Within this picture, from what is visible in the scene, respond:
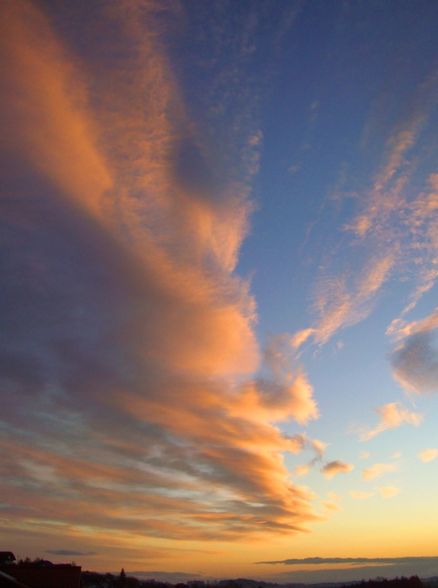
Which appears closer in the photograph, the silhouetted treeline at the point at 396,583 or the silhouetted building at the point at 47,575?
the silhouetted building at the point at 47,575

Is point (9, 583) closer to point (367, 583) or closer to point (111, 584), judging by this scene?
point (367, 583)

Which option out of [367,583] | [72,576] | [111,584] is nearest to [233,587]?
[111,584]

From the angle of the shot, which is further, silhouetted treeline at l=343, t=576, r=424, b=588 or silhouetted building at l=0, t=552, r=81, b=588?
silhouetted treeline at l=343, t=576, r=424, b=588

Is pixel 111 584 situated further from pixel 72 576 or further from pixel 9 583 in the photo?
pixel 9 583

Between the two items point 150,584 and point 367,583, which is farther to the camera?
point 150,584

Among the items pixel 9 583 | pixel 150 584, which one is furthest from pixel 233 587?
pixel 9 583

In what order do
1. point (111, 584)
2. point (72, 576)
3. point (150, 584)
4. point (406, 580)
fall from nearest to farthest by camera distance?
point (72, 576), point (406, 580), point (111, 584), point (150, 584)

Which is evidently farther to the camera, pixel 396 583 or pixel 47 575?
pixel 396 583

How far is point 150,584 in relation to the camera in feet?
519

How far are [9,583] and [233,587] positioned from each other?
163338mm

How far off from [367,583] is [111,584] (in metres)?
59.1

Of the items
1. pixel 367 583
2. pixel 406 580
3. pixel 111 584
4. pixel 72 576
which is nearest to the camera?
pixel 72 576

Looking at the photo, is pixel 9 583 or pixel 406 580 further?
pixel 406 580

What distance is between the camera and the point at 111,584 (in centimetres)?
11200
